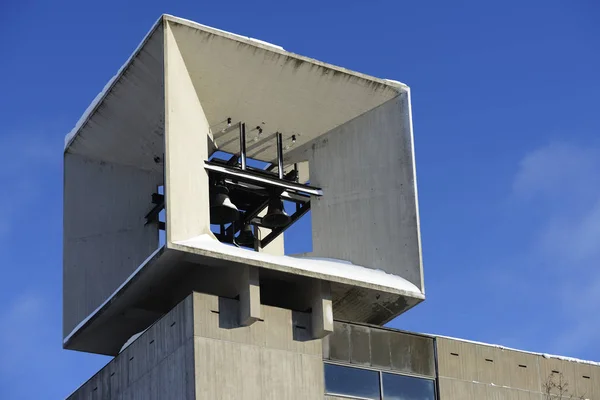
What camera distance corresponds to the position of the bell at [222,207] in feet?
133

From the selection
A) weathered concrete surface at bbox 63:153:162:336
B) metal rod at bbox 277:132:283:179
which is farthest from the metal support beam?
weathered concrete surface at bbox 63:153:162:336

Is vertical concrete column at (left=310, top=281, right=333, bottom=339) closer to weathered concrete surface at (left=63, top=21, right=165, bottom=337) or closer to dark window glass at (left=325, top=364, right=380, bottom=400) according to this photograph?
dark window glass at (left=325, top=364, right=380, bottom=400)

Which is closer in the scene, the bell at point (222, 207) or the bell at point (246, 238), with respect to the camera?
the bell at point (222, 207)

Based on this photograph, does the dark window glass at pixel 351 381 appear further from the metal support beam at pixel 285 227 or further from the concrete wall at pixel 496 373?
the metal support beam at pixel 285 227

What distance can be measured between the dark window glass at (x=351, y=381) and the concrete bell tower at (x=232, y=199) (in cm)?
79

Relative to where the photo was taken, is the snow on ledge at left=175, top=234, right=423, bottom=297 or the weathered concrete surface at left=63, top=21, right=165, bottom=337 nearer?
the snow on ledge at left=175, top=234, right=423, bottom=297

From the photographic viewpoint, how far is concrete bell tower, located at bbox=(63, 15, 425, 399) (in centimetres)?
3831

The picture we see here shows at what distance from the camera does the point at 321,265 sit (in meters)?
39.6

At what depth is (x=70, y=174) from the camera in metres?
43.2

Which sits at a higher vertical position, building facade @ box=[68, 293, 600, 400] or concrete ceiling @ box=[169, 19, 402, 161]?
concrete ceiling @ box=[169, 19, 402, 161]

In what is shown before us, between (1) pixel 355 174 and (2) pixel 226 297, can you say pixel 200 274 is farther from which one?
(1) pixel 355 174

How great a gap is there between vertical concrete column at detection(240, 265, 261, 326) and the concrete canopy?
276 millimetres

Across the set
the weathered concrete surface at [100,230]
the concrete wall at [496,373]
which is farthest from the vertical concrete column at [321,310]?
the weathered concrete surface at [100,230]

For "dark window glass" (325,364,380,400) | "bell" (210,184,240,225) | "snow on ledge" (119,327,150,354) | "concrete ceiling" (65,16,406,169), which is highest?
"concrete ceiling" (65,16,406,169)
